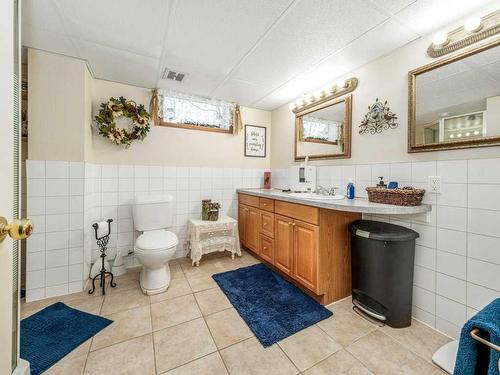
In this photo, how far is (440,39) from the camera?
150cm

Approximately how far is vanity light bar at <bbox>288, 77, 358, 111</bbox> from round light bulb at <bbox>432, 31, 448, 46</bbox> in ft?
2.07

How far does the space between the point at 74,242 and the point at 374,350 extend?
254 cm

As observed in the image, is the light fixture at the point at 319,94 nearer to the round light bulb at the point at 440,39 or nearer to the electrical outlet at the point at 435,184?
the round light bulb at the point at 440,39

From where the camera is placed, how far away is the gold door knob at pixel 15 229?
0.57 meters

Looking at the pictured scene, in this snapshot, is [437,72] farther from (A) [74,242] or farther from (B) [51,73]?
(A) [74,242]

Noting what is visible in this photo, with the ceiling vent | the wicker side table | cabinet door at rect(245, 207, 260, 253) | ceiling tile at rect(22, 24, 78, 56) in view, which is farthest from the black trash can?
ceiling tile at rect(22, 24, 78, 56)

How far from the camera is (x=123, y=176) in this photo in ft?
8.22

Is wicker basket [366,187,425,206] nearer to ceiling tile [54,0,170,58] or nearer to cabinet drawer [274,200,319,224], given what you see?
cabinet drawer [274,200,319,224]

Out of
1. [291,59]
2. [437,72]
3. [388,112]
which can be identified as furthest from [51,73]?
[437,72]

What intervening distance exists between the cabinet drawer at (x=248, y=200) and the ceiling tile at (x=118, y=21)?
1788 millimetres

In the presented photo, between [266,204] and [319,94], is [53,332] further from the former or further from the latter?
[319,94]

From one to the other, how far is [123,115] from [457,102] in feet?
9.69

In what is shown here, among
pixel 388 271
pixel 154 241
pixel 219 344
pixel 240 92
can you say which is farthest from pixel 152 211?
pixel 388 271

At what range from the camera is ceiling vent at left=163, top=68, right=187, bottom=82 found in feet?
7.39
